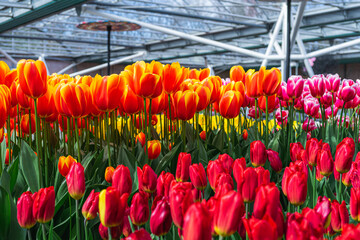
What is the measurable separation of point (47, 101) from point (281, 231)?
3.55 feet

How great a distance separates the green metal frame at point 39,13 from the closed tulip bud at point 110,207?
34.9 ft

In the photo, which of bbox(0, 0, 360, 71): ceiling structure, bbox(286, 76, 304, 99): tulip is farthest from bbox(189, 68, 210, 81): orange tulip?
bbox(0, 0, 360, 71): ceiling structure

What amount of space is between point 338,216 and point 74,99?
31.2 inches

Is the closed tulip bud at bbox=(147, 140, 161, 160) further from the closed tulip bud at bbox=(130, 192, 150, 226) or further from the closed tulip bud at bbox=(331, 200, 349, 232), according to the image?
the closed tulip bud at bbox=(331, 200, 349, 232)

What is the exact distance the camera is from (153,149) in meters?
1.43

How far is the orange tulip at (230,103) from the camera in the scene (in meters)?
1.64

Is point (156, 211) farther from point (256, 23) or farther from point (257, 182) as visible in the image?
point (256, 23)

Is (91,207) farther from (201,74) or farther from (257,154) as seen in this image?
(201,74)

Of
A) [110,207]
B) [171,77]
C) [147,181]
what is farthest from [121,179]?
[171,77]

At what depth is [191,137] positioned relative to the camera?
→ 187cm

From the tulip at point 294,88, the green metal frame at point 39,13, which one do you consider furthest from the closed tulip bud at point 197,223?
the green metal frame at point 39,13

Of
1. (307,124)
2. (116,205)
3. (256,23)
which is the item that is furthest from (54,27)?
(116,205)

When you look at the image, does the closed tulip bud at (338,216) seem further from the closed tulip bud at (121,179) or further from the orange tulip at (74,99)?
the orange tulip at (74,99)

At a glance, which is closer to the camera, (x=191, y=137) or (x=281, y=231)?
(x=281, y=231)
